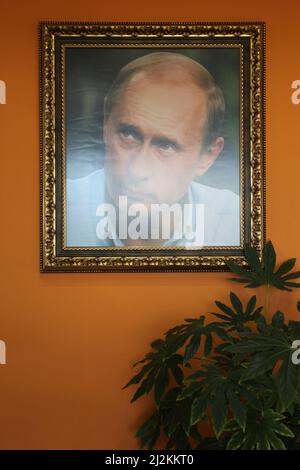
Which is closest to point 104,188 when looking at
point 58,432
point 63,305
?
point 63,305

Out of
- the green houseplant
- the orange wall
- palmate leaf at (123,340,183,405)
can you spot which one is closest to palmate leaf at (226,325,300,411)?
the green houseplant

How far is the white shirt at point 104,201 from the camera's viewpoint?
2174 mm

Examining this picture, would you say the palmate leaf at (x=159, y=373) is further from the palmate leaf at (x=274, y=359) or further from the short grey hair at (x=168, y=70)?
the short grey hair at (x=168, y=70)

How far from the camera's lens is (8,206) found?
2.19 metres

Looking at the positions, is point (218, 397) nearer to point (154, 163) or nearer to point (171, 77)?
point (154, 163)

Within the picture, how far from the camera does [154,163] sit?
218 centimetres

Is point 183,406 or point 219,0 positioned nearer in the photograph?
point 183,406

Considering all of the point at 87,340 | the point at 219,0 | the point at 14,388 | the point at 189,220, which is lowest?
the point at 14,388

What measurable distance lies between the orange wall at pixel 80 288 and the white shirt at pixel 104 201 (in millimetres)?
150

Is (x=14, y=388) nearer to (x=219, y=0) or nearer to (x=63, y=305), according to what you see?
(x=63, y=305)

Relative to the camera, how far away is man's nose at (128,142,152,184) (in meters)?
2.17

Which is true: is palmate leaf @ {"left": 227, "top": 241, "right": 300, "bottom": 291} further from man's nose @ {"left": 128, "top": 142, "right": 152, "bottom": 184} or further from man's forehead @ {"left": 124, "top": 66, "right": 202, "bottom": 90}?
man's forehead @ {"left": 124, "top": 66, "right": 202, "bottom": 90}

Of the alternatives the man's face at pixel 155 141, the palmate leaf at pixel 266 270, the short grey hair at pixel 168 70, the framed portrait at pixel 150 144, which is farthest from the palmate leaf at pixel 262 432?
the short grey hair at pixel 168 70
